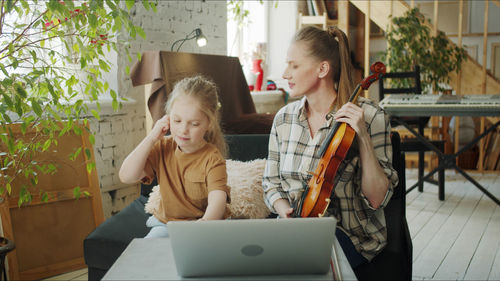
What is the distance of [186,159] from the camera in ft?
5.34

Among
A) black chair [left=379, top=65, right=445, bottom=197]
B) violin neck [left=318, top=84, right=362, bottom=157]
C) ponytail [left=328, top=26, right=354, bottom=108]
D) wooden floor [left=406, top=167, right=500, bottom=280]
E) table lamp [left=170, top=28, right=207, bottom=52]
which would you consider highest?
table lamp [left=170, top=28, right=207, bottom=52]

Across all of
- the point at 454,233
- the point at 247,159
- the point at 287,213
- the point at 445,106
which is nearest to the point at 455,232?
the point at 454,233

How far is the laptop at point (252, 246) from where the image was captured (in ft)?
2.81

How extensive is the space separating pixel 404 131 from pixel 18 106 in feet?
12.1

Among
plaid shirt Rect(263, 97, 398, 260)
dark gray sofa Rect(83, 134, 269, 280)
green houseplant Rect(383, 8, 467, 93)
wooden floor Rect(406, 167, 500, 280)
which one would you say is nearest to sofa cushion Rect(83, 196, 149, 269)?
dark gray sofa Rect(83, 134, 269, 280)

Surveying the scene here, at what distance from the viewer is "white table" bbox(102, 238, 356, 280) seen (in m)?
0.95

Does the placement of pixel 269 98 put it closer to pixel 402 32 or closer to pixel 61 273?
pixel 402 32

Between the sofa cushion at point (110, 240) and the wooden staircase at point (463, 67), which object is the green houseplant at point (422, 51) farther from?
the sofa cushion at point (110, 240)

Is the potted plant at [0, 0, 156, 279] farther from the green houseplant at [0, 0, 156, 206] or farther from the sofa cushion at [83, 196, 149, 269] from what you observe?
the sofa cushion at [83, 196, 149, 269]

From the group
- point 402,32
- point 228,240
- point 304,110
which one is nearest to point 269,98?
point 402,32

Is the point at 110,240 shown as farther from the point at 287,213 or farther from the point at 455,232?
the point at 455,232

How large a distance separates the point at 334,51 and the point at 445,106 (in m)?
1.88

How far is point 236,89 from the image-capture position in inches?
135

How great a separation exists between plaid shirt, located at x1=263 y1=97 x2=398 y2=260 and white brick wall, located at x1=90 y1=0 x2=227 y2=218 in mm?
1673
